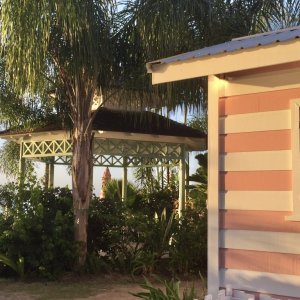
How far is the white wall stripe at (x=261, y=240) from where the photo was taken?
481 centimetres

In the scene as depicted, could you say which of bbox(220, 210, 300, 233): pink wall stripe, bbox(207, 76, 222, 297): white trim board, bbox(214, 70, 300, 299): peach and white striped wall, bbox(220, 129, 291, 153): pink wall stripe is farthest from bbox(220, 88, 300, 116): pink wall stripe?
bbox(220, 210, 300, 233): pink wall stripe

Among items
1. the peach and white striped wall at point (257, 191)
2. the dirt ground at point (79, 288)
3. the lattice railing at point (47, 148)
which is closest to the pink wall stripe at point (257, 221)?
the peach and white striped wall at point (257, 191)

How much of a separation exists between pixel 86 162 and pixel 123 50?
2092mm

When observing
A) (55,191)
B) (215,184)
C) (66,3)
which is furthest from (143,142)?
(215,184)

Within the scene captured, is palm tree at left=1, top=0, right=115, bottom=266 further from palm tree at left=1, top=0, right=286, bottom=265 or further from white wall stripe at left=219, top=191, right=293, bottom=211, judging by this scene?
white wall stripe at left=219, top=191, right=293, bottom=211

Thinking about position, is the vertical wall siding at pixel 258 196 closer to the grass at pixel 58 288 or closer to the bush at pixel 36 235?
the grass at pixel 58 288

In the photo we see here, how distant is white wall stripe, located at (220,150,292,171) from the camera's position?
194 inches

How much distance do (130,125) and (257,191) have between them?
7.37 metres

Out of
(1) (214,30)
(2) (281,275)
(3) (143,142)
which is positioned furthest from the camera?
(3) (143,142)

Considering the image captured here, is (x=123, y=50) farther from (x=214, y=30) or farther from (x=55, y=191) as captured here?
(x=55, y=191)

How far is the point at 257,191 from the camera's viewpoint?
16.6ft

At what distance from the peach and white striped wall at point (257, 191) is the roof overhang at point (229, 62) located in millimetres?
523

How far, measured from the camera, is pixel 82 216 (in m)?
9.85

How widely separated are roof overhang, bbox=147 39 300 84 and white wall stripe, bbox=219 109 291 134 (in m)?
0.59
